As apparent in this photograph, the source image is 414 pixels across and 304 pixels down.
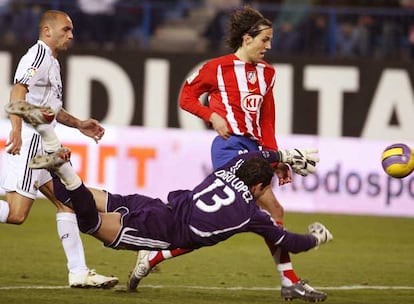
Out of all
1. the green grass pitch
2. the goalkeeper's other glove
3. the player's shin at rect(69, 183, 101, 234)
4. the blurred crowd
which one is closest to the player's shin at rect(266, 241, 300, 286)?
the green grass pitch

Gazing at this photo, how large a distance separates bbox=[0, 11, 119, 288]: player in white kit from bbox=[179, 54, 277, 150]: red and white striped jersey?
1123mm

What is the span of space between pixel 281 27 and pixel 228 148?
10743 millimetres

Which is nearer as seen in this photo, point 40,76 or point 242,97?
point 40,76

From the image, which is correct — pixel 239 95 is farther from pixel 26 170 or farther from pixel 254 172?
pixel 26 170

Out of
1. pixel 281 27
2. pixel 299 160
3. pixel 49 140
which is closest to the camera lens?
pixel 49 140

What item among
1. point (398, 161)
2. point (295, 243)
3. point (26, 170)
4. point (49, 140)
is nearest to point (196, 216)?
point (295, 243)

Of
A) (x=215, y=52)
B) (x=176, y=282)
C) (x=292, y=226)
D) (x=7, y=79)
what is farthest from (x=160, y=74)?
(x=176, y=282)

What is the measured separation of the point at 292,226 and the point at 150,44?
6480 millimetres

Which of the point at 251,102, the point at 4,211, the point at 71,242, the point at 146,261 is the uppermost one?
the point at 251,102

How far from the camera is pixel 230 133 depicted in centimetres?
955

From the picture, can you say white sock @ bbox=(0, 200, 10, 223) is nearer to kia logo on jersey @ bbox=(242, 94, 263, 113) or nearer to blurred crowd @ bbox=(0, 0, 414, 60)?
kia logo on jersey @ bbox=(242, 94, 263, 113)

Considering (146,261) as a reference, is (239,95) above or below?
above

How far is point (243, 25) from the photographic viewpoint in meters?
9.70

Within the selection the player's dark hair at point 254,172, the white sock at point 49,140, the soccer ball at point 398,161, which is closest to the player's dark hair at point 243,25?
the player's dark hair at point 254,172
